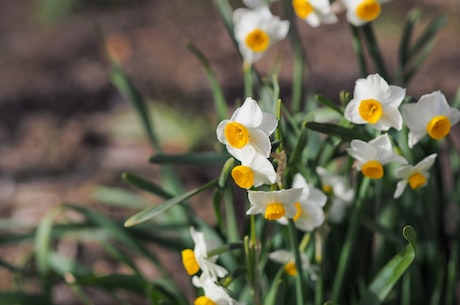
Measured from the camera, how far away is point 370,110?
34.7 inches

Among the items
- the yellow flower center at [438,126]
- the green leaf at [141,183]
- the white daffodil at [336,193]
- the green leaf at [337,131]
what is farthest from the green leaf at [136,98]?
the yellow flower center at [438,126]

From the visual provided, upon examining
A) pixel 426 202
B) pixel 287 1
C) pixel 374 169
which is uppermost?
pixel 287 1

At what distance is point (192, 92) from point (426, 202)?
1668mm

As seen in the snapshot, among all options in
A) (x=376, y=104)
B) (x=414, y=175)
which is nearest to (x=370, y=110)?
(x=376, y=104)

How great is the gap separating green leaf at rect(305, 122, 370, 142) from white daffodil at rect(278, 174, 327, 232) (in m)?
0.08

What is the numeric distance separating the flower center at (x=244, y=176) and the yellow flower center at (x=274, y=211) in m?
0.04

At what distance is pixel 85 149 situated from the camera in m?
2.43

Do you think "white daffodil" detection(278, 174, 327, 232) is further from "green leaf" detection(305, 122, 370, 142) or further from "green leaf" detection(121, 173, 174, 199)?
"green leaf" detection(121, 173, 174, 199)

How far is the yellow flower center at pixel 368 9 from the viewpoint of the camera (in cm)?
103

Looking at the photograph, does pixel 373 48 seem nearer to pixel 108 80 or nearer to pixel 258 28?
pixel 258 28

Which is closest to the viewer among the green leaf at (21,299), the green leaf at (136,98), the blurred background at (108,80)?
the green leaf at (21,299)

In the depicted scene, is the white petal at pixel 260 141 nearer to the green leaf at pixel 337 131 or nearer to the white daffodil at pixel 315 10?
the green leaf at pixel 337 131

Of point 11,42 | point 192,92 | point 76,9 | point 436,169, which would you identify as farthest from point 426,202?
point 76,9

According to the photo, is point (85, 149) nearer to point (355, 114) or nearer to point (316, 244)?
point (316, 244)
